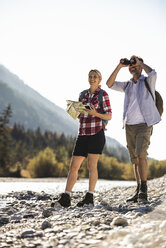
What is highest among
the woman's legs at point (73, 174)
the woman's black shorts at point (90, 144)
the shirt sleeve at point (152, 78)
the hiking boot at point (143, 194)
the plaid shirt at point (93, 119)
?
the shirt sleeve at point (152, 78)

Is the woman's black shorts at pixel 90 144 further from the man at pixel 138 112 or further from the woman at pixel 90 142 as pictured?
the man at pixel 138 112

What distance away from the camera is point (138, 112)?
4.36 m

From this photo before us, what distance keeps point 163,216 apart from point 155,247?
0.87 m

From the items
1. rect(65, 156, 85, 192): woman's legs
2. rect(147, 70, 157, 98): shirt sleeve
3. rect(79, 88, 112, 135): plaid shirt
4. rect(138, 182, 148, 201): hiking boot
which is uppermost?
rect(147, 70, 157, 98): shirt sleeve

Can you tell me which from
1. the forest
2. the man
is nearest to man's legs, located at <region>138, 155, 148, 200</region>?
the man

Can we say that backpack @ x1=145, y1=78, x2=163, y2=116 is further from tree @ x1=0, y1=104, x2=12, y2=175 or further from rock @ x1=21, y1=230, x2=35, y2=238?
tree @ x1=0, y1=104, x2=12, y2=175

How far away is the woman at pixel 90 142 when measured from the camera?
13.6 ft

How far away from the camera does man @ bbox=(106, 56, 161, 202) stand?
4207 millimetres

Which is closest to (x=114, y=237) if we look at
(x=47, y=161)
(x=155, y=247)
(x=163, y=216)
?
(x=155, y=247)

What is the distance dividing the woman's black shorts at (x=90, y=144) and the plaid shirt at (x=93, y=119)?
0.22ft

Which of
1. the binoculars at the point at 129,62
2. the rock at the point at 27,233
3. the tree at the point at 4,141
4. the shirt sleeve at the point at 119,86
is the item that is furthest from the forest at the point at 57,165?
the rock at the point at 27,233

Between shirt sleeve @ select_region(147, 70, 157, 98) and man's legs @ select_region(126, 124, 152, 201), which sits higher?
Answer: shirt sleeve @ select_region(147, 70, 157, 98)

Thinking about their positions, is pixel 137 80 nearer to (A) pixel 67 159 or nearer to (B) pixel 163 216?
(B) pixel 163 216

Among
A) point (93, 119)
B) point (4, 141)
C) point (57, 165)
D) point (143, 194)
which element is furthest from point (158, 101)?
point (4, 141)
